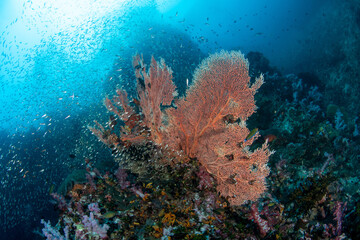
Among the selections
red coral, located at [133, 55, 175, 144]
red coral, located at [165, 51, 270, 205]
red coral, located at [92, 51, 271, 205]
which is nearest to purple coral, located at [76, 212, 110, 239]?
red coral, located at [92, 51, 271, 205]

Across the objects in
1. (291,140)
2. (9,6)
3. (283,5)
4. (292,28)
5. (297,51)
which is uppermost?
(283,5)

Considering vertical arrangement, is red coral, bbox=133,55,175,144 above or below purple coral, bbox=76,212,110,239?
above

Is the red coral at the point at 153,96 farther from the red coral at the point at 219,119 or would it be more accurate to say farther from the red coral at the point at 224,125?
the red coral at the point at 224,125

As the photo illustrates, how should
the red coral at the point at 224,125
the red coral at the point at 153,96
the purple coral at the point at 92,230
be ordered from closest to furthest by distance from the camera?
the purple coral at the point at 92,230 < the red coral at the point at 224,125 < the red coral at the point at 153,96

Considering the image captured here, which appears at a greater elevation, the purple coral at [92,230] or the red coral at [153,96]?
the red coral at [153,96]

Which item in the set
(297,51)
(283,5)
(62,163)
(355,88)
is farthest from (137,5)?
(283,5)

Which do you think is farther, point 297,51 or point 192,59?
point 297,51

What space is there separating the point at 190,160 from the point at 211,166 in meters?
0.52

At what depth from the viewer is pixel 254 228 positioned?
347 centimetres

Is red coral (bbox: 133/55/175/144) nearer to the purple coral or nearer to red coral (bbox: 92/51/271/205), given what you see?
red coral (bbox: 92/51/271/205)

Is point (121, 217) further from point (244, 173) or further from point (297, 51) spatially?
point (297, 51)

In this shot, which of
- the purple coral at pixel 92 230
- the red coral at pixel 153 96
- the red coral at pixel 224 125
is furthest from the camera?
the red coral at pixel 153 96

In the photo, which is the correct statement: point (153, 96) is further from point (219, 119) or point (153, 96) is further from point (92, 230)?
point (92, 230)

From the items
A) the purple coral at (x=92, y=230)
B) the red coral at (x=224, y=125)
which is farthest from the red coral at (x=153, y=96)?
the purple coral at (x=92, y=230)
